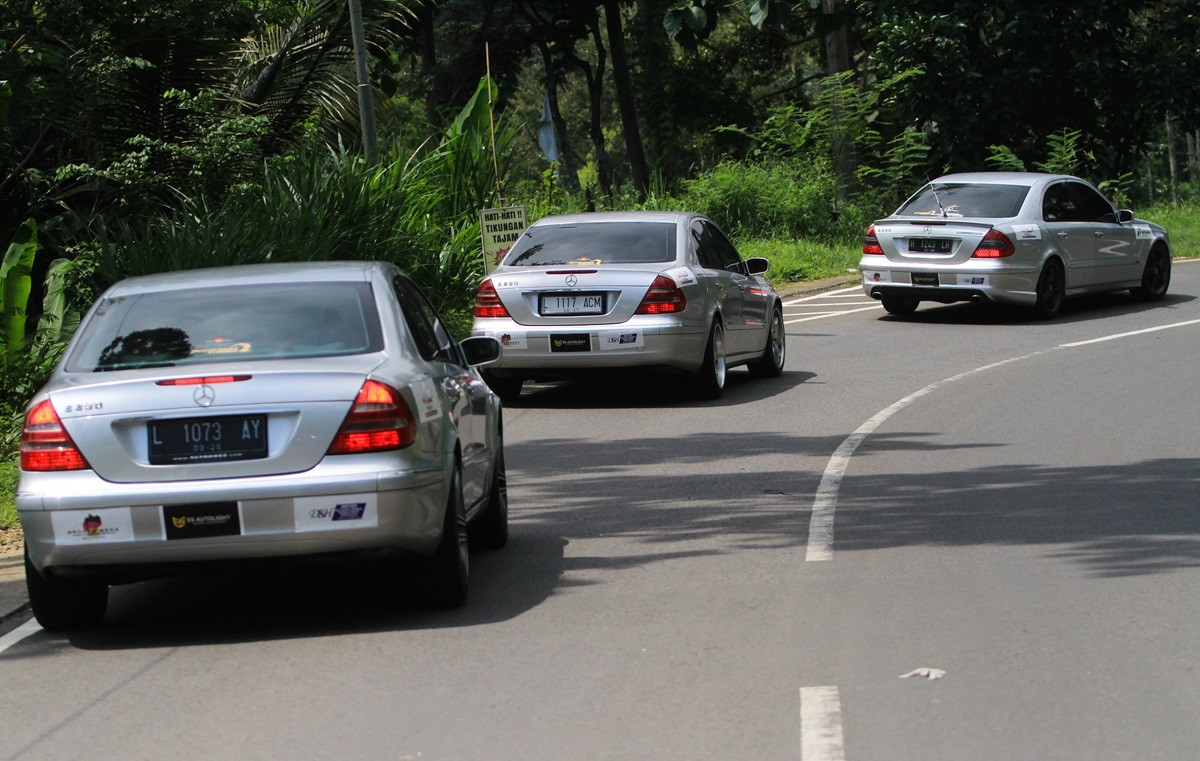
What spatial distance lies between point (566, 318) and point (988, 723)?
8923 mm

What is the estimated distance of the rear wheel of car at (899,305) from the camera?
21516 mm

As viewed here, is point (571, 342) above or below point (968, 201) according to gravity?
below

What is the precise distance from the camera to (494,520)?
8.77m

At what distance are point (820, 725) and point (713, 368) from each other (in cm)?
919

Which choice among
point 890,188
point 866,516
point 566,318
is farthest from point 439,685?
point 890,188

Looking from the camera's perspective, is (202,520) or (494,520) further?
(494,520)

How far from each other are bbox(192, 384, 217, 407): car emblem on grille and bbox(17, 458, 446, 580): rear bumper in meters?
0.31

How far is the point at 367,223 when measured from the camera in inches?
740

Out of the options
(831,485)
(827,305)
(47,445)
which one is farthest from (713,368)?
(827,305)

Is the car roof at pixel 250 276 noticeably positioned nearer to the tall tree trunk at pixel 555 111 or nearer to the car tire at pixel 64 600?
the car tire at pixel 64 600

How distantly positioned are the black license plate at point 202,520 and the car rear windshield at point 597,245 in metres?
7.93

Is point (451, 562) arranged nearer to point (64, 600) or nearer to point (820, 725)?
point (64, 600)

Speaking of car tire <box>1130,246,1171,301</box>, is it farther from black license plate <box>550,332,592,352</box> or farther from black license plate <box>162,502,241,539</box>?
black license plate <box>162,502,241,539</box>

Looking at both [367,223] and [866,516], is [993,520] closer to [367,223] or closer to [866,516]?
Answer: [866,516]
